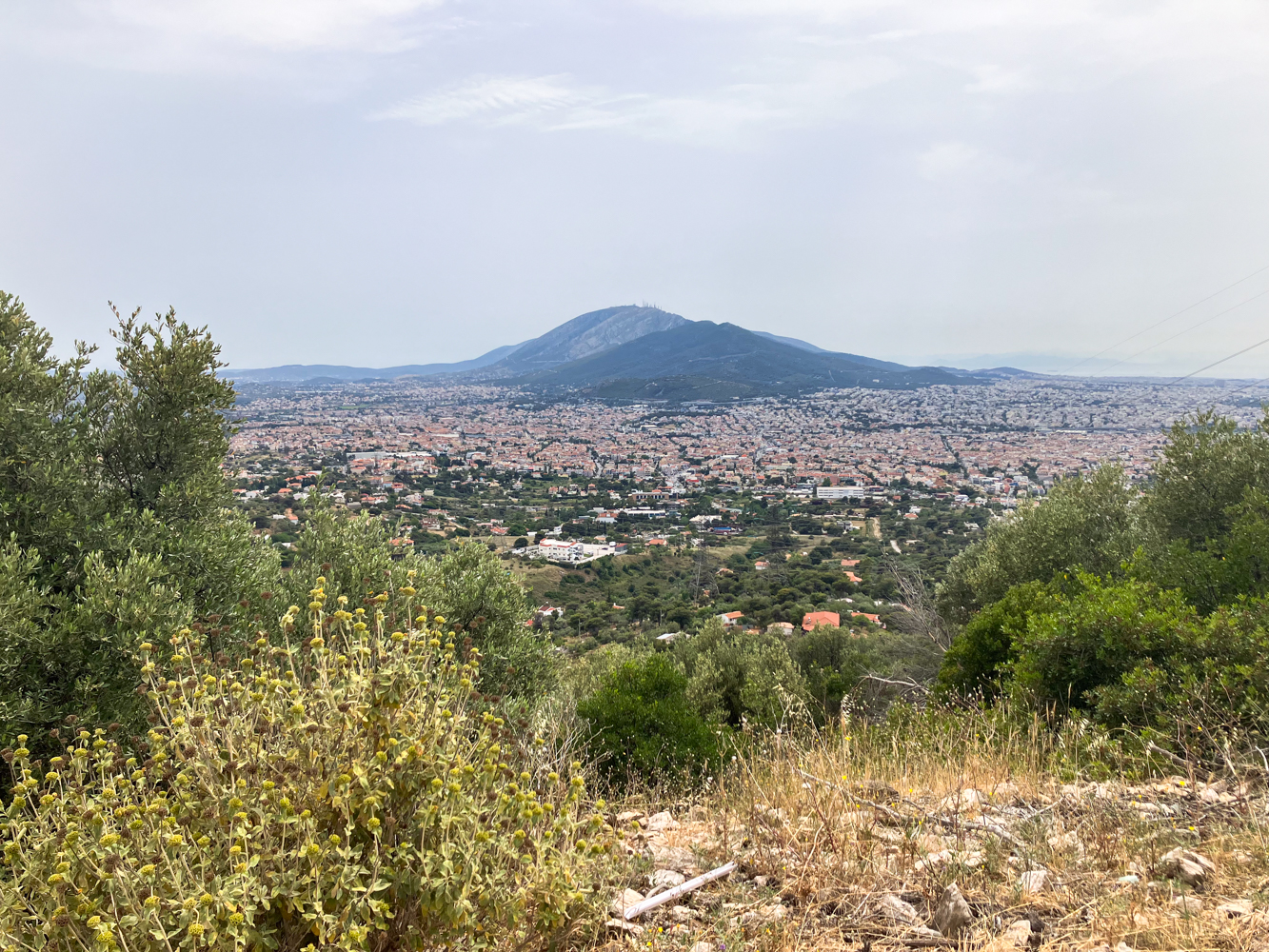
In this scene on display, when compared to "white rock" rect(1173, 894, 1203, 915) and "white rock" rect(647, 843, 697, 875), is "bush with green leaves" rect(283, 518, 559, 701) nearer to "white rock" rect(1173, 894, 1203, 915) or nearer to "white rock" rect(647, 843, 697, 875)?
"white rock" rect(647, 843, 697, 875)

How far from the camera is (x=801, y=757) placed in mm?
4703

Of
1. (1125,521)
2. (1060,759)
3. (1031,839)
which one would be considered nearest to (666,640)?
(1125,521)

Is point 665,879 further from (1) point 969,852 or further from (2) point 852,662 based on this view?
(2) point 852,662

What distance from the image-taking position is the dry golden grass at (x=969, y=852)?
110 inches

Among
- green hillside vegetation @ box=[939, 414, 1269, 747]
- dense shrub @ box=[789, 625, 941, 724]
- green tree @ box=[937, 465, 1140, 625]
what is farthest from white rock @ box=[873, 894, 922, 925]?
green tree @ box=[937, 465, 1140, 625]

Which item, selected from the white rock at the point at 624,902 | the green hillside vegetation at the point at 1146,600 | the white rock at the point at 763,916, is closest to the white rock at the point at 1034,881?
the white rock at the point at 763,916

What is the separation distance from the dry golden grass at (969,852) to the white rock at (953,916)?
59 mm

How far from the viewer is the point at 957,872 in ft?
10.8

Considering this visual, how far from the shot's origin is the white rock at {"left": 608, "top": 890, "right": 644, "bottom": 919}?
2966 millimetres

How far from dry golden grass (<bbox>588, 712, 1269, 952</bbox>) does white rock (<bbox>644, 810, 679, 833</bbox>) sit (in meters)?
0.13

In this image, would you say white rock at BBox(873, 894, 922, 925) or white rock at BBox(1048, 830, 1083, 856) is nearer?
white rock at BBox(873, 894, 922, 925)

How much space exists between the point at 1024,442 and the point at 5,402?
112110 mm

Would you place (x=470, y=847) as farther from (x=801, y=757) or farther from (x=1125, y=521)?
(x=1125, y=521)

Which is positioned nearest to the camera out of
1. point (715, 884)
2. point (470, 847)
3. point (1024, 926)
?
point (470, 847)
